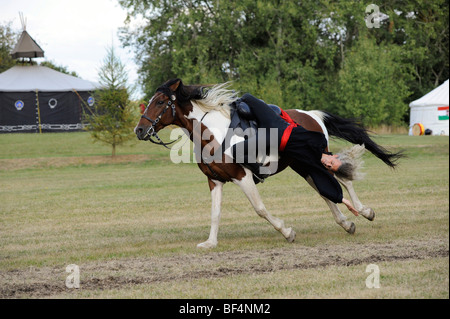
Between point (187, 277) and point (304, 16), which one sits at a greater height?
point (304, 16)

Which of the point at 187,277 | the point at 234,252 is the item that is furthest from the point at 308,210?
the point at 187,277

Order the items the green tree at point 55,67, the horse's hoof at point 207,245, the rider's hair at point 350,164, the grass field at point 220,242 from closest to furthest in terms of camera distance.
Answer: the grass field at point 220,242, the horse's hoof at point 207,245, the rider's hair at point 350,164, the green tree at point 55,67

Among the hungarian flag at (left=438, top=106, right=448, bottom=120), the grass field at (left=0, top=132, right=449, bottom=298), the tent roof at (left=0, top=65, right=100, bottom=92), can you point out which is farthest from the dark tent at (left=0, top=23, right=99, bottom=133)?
the grass field at (left=0, top=132, right=449, bottom=298)

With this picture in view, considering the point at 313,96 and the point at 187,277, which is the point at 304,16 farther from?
the point at 187,277

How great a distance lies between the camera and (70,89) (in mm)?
45500

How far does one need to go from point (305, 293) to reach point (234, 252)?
7.46ft

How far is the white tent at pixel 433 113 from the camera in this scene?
40938 millimetres

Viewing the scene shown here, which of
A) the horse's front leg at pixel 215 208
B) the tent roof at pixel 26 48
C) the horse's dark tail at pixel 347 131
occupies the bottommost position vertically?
the horse's front leg at pixel 215 208

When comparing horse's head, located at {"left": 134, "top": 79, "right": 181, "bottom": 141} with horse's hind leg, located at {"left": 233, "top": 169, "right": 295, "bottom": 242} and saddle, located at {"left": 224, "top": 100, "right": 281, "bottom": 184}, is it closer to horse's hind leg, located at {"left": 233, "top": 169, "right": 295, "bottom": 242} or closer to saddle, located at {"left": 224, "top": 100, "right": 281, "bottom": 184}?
saddle, located at {"left": 224, "top": 100, "right": 281, "bottom": 184}

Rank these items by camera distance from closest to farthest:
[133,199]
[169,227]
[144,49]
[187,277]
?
[187,277], [169,227], [133,199], [144,49]

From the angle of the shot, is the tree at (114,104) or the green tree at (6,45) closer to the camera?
the tree at (114,104)

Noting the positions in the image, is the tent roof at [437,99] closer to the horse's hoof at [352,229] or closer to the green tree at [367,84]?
the green tree at [367,84]

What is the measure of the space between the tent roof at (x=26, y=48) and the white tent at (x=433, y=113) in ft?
100

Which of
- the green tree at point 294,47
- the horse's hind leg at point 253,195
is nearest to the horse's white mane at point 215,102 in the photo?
the horse's hind leg at point 253,195
